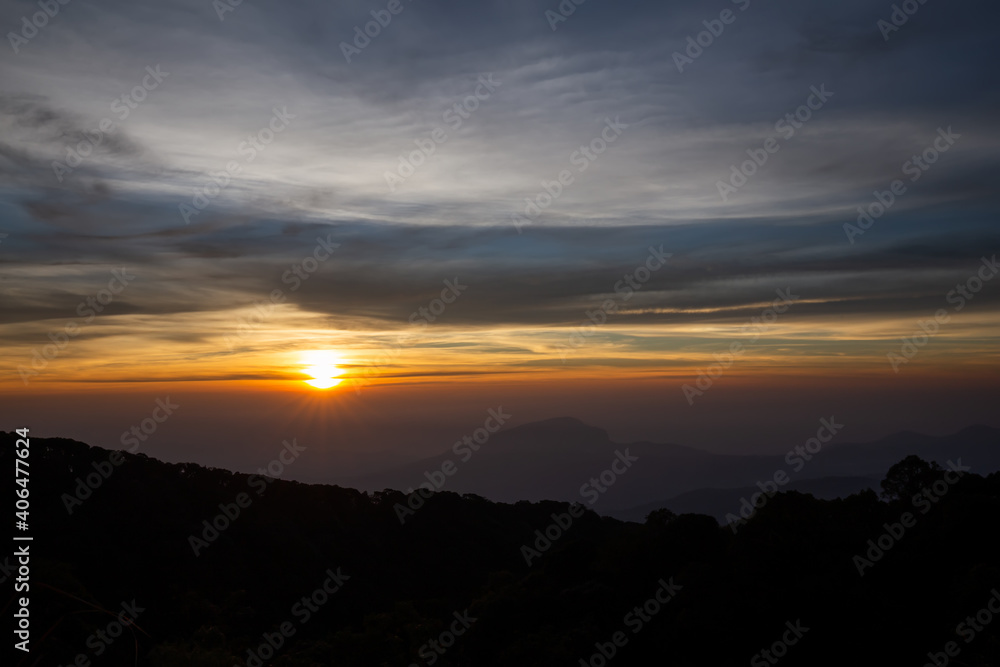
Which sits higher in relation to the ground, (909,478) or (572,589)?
(909,478)

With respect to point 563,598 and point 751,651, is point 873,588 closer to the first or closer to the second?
point 751,651

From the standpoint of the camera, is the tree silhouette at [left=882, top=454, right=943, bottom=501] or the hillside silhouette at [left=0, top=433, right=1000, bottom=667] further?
the tree silhouette at [left=882, top=454, right=943, bottom=501]

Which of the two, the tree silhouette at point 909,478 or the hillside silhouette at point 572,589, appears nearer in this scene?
the hillside silhouette at point 572,589

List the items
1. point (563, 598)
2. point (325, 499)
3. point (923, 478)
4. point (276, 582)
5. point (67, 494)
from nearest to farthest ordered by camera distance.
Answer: point (563, 598)
point (923, 478)
point (276, 582)
point (67, 494)
point (325, 499)

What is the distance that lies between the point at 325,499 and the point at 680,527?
49.1 meters

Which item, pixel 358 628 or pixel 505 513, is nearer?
pixel 358 628

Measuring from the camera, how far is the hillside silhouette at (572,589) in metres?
28.6

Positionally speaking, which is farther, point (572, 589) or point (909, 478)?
point (909, 478)

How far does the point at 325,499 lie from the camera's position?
74938mm

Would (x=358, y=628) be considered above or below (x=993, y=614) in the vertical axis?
above

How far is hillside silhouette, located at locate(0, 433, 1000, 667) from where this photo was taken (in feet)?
93.9

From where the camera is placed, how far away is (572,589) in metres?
35.0

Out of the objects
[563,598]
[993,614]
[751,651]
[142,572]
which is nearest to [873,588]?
[993,614]

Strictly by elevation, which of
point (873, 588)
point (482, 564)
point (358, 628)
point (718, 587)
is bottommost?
point (873, 588)
